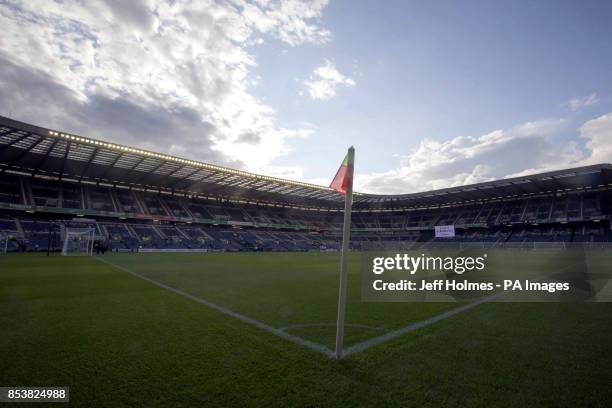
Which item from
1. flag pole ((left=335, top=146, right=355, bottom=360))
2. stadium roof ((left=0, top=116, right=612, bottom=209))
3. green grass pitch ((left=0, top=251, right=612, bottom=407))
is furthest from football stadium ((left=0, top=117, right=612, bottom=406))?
stadium roof ((left=0, top=116, right=612, bottom=209))

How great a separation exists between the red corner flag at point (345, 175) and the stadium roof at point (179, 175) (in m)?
35.8

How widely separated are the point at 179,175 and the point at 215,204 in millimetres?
17275

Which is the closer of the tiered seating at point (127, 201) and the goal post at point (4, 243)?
the goal post at point (4, 243)

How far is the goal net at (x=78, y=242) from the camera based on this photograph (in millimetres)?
28422

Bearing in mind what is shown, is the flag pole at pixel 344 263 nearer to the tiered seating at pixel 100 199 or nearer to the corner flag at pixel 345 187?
the corner flag at pixel 345 187

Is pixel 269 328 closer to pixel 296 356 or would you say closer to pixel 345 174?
pixel 296 356

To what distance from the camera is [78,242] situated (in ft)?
98.0

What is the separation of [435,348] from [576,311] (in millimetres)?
5865

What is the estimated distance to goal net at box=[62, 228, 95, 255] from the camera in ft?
93.2

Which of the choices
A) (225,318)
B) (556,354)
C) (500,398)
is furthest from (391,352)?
(225,318)

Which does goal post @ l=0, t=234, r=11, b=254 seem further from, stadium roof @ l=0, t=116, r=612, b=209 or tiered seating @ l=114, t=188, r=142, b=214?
tiered seating @ l=114, t=188, r=142, b=214

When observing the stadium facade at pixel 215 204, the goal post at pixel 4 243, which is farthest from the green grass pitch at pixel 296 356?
the goal post at pixel 4 243

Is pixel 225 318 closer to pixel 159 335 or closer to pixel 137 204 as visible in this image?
pixel 159 335

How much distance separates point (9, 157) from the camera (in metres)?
35.2
